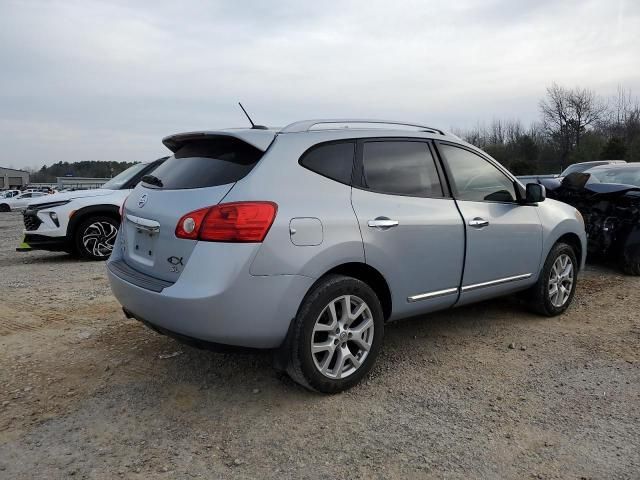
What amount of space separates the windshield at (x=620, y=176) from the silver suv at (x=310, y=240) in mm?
5300

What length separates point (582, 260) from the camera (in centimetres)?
524

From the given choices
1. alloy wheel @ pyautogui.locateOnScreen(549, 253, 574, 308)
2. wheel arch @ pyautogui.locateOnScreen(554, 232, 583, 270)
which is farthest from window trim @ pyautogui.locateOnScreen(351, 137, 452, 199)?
wheel arch @ pyautogui.locateOnScreen(554, 232, 583, 270)

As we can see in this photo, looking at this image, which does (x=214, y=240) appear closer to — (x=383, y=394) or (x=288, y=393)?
(x=288, y=393)

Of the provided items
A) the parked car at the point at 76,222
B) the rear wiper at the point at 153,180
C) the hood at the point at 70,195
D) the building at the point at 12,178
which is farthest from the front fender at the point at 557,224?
the building at the point at 12,178

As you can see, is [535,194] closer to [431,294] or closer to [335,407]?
[431,294]

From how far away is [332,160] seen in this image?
10.9ft

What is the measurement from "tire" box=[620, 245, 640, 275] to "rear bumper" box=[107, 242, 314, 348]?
5.49 m

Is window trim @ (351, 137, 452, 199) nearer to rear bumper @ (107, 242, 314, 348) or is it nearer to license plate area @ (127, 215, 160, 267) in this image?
rear bumper @ (107, 242, 314, 348)

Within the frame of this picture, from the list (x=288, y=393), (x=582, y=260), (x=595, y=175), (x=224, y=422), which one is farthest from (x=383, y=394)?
(x=595, y=175)

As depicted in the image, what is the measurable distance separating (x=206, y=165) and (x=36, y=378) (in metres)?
1.87

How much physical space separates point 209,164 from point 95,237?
5.80m

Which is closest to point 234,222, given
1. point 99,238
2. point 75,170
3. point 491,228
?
point 491,228

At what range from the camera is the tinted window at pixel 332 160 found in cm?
322

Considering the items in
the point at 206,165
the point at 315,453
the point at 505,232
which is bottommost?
the point at 315,453
